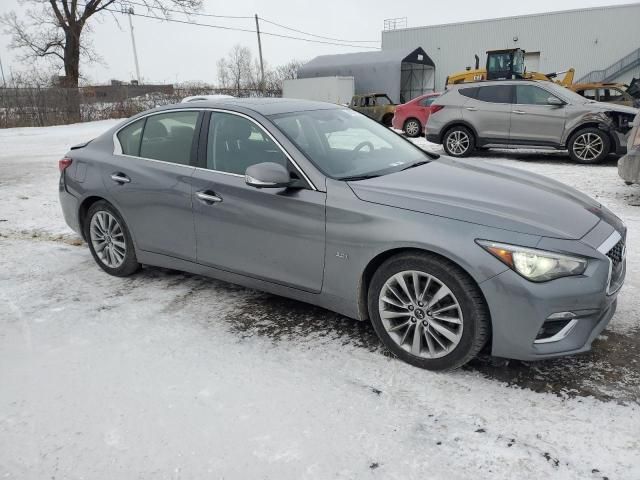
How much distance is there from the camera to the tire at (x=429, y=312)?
2688 mm

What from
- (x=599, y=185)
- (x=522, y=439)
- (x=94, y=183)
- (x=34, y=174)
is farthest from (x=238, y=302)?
(x=34, y=174)

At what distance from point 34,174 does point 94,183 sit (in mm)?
6766

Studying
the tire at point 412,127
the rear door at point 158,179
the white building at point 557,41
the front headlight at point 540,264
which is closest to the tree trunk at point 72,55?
the tire at point 412,127

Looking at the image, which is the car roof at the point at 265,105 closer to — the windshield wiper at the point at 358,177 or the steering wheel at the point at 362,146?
the steering wheel at the point at 362,146

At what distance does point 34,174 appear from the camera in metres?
9.98

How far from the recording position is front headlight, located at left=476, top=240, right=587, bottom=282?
254cm

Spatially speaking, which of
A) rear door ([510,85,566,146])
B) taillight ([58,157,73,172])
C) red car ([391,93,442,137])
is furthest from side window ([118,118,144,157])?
red car ([391,93,442,137])

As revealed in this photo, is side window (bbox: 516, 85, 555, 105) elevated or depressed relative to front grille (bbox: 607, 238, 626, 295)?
elevated

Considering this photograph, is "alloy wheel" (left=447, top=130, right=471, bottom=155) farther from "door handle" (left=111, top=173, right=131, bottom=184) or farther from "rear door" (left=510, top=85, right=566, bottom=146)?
"door handle" (left=111, top=173, right=131, bottom=184)

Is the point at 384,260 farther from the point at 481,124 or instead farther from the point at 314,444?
the point at 481,124

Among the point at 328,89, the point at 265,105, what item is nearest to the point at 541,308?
the point at 265,105

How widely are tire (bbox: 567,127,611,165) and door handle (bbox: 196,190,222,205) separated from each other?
8.26 meters

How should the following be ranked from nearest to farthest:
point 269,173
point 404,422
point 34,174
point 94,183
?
point 404,422 < point 269,173 < point 94,183 < point 34,174

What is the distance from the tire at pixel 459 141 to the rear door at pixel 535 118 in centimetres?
84
